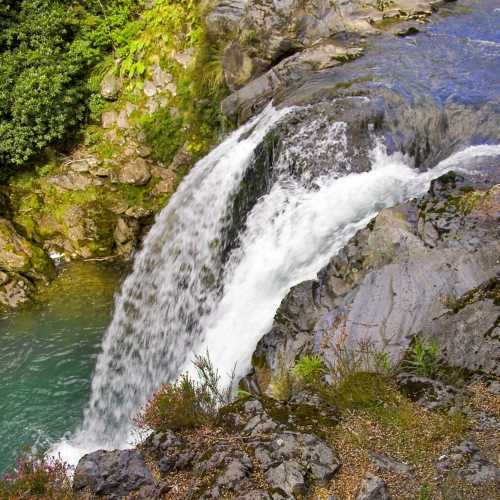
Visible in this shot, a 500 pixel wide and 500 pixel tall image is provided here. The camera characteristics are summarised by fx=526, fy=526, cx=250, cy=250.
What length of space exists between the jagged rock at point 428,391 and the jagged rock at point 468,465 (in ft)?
1.36

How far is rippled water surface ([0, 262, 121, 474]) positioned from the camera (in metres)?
8.09

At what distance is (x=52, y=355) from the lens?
9430 millimetres

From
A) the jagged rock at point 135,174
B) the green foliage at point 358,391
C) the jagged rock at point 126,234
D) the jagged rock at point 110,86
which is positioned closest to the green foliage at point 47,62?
the jagged rock at point 110,86

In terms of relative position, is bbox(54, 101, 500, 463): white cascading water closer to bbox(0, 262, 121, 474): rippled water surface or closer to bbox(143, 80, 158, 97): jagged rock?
bbox(0, 262, 121, 474): rippled water surface

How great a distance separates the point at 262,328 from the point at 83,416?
3.62 meters

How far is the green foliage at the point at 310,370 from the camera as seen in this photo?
196 inches

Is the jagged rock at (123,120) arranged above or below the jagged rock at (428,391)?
above

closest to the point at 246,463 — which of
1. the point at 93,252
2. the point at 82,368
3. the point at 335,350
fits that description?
the point at 335,350

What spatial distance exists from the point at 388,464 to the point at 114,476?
224 cm

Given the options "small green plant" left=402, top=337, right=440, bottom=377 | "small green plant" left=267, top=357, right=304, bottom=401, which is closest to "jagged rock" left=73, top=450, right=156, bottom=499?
"small green plant" left=267, top=357, right=304, bottom=401

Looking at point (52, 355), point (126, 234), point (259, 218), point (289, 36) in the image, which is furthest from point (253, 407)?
point (289, 36)

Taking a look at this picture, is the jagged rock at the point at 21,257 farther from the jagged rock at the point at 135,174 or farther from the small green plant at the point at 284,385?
the small green plant at the point at 284,385

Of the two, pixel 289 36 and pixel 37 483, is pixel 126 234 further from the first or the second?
pixel 37 483

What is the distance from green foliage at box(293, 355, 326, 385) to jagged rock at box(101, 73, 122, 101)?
9.89m
